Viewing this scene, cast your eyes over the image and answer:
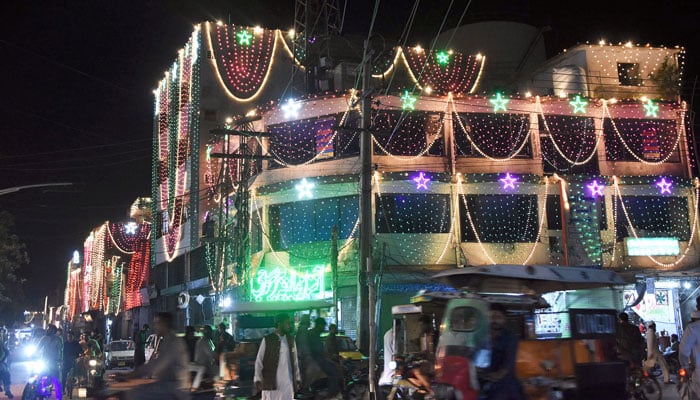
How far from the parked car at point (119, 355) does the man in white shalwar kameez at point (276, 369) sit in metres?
20.6

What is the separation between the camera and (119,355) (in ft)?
93.5

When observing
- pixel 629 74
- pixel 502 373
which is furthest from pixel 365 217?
pixel 629 74

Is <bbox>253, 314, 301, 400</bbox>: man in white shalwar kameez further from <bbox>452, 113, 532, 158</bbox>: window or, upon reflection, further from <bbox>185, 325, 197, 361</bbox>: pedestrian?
<bbox>452, 113, 532, 158</bbox>: window

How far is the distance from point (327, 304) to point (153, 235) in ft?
112

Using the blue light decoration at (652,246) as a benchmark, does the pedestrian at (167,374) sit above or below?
below

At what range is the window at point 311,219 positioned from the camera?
85.5 ft

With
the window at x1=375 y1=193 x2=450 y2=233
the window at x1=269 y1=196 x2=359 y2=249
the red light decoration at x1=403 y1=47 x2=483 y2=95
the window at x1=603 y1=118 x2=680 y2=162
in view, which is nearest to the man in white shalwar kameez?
the window at x1=375 y1=193 x2=450 y2=233

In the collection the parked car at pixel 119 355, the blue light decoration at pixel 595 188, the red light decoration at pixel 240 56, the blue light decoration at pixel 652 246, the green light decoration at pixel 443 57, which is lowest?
the parked car at pixel 119 355

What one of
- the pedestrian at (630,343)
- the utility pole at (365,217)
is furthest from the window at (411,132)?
the pedestrian at (630,343)

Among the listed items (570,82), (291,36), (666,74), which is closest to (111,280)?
(291,36)

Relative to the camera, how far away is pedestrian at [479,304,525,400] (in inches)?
275

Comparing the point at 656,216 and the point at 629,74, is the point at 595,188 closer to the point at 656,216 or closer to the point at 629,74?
the point at 656,216

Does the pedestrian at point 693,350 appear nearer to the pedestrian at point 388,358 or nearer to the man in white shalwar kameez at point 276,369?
the man in white shalwar kameez at point 276,369

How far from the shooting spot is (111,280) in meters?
61.0
